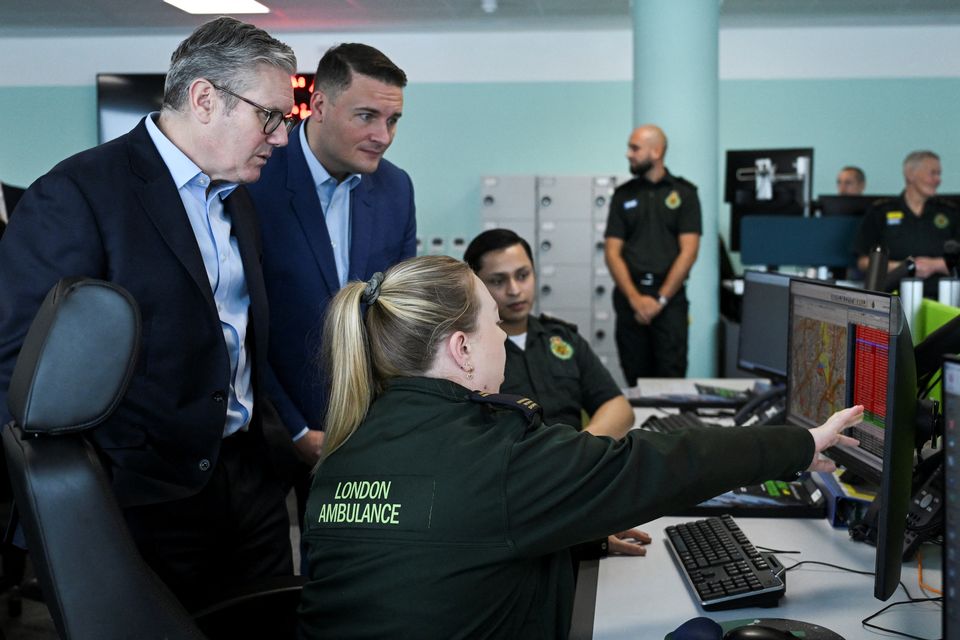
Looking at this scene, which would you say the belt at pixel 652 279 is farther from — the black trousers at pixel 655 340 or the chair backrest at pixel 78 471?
the chair backrest at pixel 78 471

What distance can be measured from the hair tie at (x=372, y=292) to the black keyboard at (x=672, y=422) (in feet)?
3.90

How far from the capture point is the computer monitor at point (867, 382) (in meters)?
1.24

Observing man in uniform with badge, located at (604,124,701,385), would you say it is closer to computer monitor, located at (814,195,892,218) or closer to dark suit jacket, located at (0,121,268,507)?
computer monitor, located at (814,195,892,218)

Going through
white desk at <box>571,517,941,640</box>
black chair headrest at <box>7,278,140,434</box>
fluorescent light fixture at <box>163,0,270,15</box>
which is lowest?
white desk at <box>571,517,941,640</box>

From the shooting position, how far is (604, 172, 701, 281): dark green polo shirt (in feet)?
14.8

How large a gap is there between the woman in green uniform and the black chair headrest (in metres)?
0.42

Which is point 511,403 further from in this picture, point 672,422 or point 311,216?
point 672,422

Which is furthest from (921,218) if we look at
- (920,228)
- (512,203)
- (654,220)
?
(512,203)

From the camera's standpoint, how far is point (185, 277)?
4.84ft

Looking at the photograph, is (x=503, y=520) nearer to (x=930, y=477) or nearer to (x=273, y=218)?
(x=930, y=477)

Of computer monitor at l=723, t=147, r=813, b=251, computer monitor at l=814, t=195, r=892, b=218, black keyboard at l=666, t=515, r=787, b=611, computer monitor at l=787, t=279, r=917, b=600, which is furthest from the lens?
computer monitor at l=723, t=147, r=813, b=251

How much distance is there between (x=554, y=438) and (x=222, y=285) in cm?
74

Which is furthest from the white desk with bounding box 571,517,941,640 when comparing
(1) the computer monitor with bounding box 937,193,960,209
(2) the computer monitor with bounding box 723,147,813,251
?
(2) the computer monitor with bounding box 723,147,813,251

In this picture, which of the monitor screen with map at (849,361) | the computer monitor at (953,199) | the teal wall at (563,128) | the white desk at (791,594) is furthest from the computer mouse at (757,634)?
the teal wall at (563,128)
